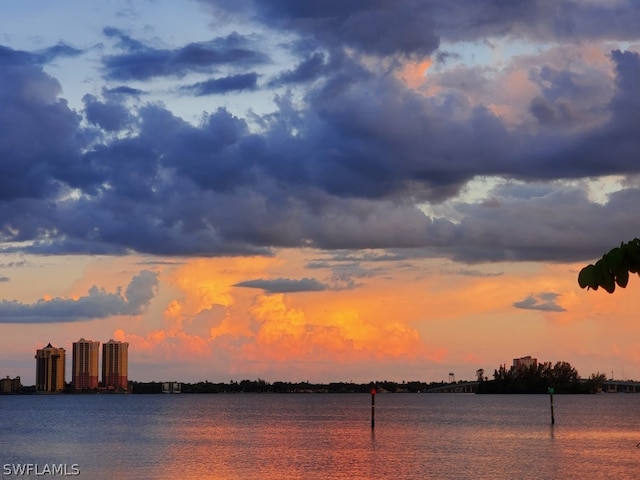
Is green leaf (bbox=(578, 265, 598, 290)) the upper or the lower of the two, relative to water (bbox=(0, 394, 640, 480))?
upper

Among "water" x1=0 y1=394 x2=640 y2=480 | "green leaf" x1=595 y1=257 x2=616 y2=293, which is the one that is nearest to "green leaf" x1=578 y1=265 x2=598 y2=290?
"green leaf" x1=595 y1=257 x2=616 y2=293

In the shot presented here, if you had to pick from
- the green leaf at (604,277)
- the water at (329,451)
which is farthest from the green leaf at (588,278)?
the water at (329,451)

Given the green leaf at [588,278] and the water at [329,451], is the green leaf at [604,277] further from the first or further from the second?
the water at [329,451]

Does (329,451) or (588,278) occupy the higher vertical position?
(588,278)

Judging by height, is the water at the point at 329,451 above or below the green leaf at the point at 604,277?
below

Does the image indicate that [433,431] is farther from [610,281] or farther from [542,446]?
[610,281]

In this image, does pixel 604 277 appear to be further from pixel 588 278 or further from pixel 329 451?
pixel 329 451

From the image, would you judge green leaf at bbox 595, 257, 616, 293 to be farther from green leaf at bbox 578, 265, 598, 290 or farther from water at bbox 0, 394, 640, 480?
water at bbox 0, 394, 640, 480

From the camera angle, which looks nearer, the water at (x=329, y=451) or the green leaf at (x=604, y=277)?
the green leaf at (x=604, y=277)

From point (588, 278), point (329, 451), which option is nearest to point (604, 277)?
point (588, 278)

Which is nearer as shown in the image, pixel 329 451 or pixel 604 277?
pixel 604 277

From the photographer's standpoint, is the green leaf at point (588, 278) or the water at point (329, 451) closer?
the green leaf at point (588, 278)

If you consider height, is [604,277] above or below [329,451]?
above

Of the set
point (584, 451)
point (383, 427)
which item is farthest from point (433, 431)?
point (584, 451)
